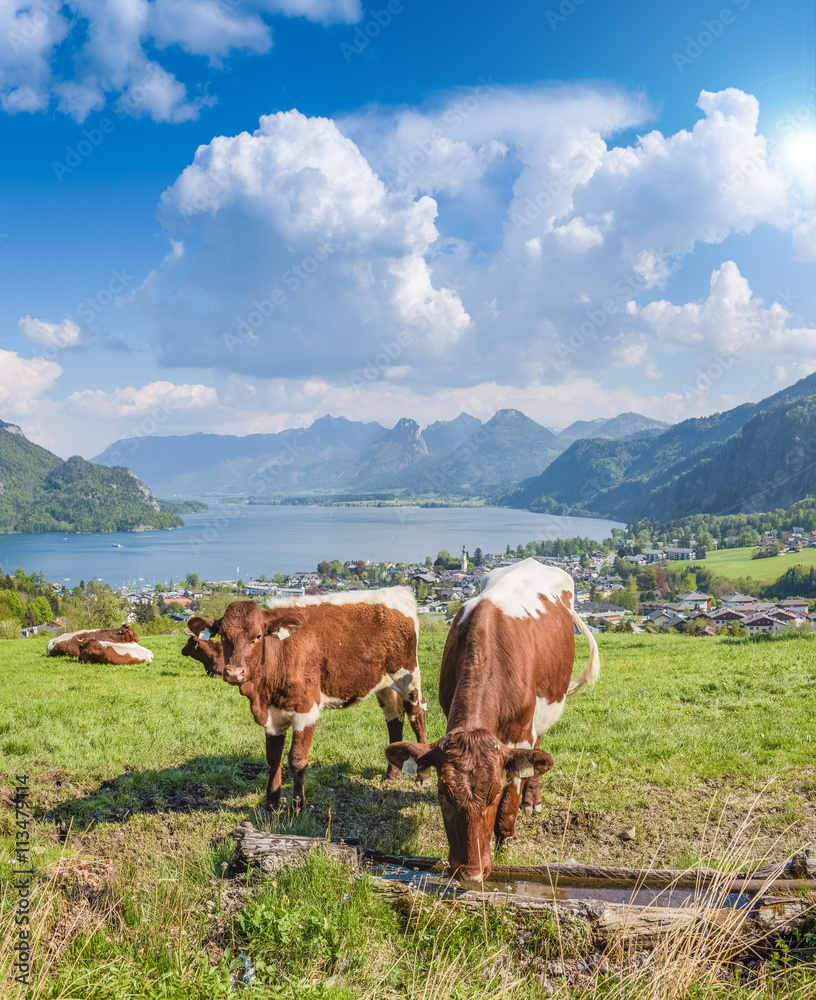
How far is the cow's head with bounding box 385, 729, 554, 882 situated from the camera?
12.2ft

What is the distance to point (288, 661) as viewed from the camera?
6.23 metres

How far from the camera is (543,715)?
5.83 m

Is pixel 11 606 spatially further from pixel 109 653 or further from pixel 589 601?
pixel 589 601

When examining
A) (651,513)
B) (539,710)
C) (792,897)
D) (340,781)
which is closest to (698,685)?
(539,710)

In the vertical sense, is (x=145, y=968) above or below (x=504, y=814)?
above

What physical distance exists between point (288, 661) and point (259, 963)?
3.45 m

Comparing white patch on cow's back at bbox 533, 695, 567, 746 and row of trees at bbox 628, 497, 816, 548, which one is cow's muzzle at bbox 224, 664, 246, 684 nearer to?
white patch on cow's back at bbox 533, 695, 567, 746

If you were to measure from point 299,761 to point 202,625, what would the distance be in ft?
5.78

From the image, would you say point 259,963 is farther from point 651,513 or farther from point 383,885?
point 651,513

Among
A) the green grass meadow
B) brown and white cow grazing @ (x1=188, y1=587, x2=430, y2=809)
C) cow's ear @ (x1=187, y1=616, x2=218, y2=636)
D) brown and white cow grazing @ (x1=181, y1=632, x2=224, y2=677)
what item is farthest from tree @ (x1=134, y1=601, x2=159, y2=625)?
cow's ear @ (x1=187, y1=616, x2=218, y2=636)

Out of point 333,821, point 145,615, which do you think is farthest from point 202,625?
point 145,615

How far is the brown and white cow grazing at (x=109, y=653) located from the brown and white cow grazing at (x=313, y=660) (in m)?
10.1

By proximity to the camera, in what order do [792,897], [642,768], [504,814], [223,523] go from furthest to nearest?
[223,523]
[642,768]
[504,814]
[792,897]

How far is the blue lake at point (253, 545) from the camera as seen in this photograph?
9250cm
